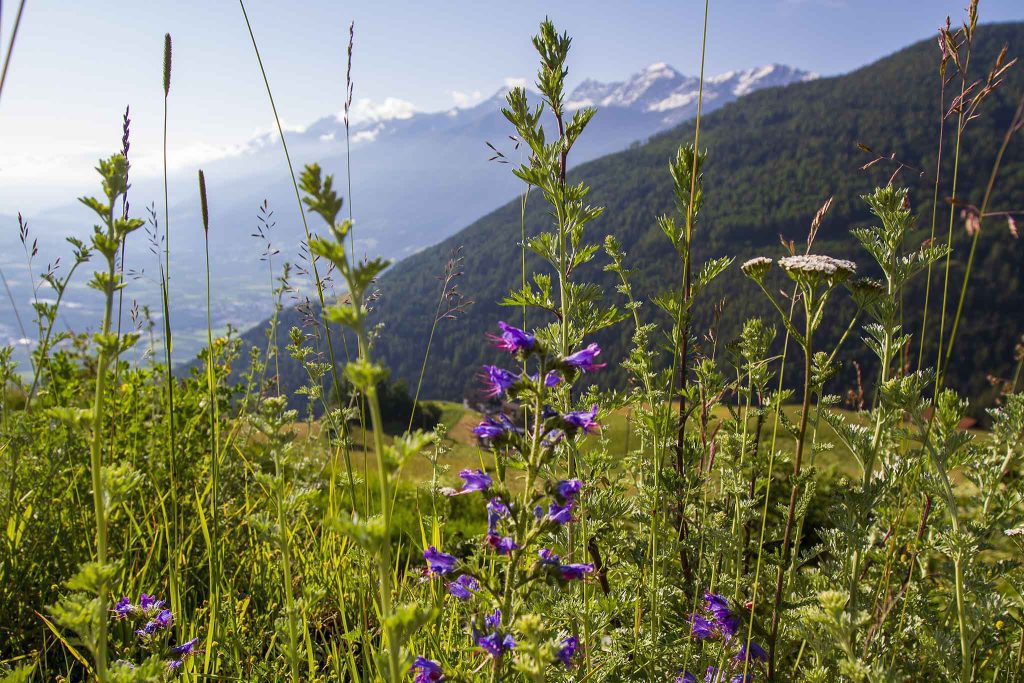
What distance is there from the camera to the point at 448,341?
14512cm

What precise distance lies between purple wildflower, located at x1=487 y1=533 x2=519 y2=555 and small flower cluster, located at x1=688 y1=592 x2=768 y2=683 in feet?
3.33

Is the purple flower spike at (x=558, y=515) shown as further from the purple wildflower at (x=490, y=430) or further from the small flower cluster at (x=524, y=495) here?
the purple wildflower at (x=490, y=430)

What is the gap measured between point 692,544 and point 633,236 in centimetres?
16477

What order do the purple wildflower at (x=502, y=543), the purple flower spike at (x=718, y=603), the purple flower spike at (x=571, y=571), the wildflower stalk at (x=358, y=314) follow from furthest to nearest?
the purple flower spike at (x=718, y=603)
the purple flower spike at (x=571, y=571)
the purple wildflower at (x=502, y=543)
the wildflower stalk at (x=358, y=314)

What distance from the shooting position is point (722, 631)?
8.00ft

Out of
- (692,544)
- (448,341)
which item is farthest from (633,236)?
(692,544)

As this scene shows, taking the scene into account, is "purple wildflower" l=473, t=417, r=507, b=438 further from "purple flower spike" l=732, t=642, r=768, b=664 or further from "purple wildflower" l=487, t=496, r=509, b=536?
"purple flower spike" l=732, t=642, r=768, b=664

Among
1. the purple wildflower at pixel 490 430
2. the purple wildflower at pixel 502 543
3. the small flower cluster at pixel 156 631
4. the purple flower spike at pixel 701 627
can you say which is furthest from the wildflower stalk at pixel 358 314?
the purple flower spike at pixel 701 627

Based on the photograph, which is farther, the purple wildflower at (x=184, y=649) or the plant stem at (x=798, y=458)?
the purple wildflower at (x=184, y=649)

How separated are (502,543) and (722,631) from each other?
1.34 metres

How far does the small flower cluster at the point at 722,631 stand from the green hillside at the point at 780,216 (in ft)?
324

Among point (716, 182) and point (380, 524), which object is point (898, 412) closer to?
point (380, 524)

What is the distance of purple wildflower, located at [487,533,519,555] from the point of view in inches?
63.4

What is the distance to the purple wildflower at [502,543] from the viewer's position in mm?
1611
